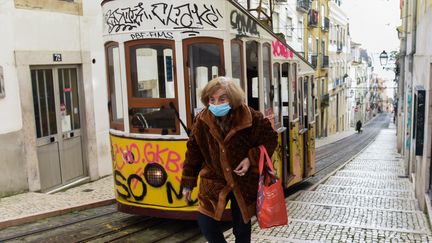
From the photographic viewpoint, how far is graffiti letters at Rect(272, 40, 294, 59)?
7.14 meters

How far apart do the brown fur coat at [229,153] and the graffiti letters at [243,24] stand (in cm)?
244

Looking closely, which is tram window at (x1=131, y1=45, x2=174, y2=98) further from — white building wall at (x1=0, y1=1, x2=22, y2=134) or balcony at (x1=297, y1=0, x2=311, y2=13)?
balcony at (x1=297, y1=0, x2=311, y2=13)

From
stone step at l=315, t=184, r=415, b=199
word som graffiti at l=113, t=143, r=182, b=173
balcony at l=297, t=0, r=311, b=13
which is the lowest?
stone step at l=315, t=184, r=415, b=199

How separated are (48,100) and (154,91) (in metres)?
4.49

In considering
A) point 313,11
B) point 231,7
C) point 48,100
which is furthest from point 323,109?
point 231,7

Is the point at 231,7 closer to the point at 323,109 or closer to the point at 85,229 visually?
the point at 85,229

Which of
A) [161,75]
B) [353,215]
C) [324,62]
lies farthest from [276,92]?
[324,62]

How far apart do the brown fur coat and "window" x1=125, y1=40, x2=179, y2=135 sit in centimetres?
201

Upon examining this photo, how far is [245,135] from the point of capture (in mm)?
3344

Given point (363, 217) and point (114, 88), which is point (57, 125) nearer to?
point (114, 88)

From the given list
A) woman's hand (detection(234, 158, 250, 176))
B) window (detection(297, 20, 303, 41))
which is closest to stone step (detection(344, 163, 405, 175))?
woman's hand (detection(234, 158, 250, 176))

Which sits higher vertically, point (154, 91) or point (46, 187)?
point (154, 91)

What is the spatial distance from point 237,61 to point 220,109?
250 centimetres

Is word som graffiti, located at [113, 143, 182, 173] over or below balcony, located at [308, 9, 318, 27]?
below
